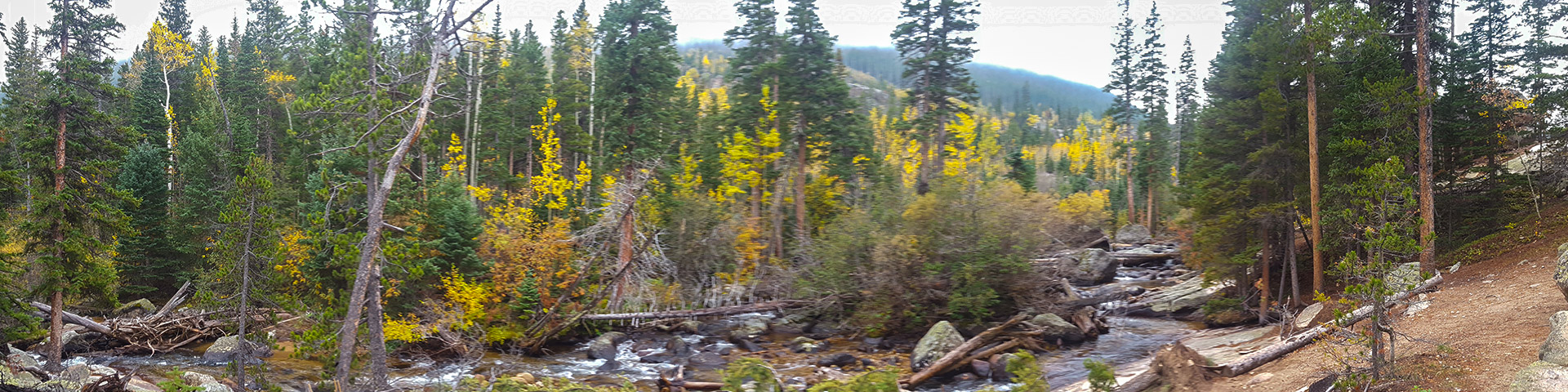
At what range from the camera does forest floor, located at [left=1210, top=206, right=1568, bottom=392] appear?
29.8 ft

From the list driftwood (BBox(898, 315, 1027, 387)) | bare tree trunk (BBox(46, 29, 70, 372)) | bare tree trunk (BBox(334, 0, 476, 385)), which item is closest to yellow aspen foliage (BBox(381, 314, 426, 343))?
bare tree trunk (BBox(46, 29, 70, 372))

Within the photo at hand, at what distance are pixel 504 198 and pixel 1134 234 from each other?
3872cm

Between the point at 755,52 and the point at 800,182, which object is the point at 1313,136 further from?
the point at 755,52

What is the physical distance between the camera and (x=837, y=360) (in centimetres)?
1809

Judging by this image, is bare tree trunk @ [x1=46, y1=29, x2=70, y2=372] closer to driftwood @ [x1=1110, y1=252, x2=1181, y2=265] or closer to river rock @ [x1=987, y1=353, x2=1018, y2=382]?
river rock @ [x1=987, y1=353, x2=1018, y2=382]

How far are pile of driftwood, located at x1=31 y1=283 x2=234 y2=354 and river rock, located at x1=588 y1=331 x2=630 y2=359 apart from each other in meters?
9.06

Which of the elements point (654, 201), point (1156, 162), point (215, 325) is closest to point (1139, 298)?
point (654, 201)

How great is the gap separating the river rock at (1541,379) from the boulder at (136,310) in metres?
31.2

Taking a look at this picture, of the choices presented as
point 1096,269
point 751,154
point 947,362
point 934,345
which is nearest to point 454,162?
point 751,154

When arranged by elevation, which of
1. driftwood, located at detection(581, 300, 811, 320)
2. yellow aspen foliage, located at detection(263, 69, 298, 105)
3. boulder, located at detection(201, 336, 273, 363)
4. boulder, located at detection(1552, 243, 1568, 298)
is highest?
yellow aspen foliage, located at detection(263, 69, 298, 105)

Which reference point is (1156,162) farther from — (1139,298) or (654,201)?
(654,201)

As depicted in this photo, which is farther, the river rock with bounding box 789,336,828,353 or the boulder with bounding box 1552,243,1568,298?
the river rock with bounding box 789,336,828,353

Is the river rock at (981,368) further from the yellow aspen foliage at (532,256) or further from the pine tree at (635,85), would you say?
the pine tree at (635,85)

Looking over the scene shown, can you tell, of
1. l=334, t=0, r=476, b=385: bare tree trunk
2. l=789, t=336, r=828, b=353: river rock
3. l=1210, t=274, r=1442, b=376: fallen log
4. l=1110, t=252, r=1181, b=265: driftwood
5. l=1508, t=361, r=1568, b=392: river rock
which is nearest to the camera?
l=1508, t=361, r=1568, b=392: river rock
